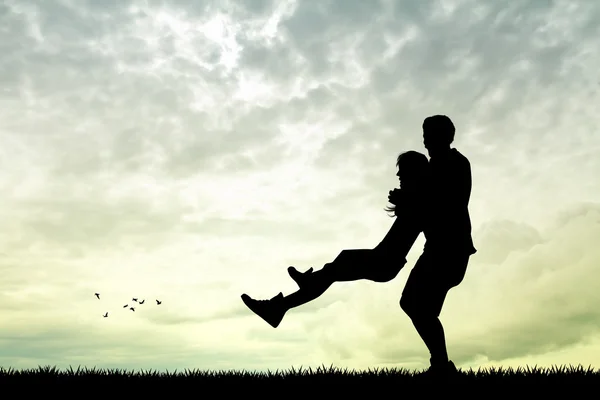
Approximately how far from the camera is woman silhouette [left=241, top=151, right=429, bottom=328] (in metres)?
7.74

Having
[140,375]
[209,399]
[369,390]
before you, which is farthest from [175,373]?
[369,390]

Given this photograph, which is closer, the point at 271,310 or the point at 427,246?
the point at 427,246

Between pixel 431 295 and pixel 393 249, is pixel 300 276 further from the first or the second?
pixel 431 295

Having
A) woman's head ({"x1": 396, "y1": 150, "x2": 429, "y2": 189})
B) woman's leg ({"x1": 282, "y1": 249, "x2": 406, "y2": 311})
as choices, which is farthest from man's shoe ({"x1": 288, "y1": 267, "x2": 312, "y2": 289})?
woman's head ({"x1": 396, "y1": 150, "x2": 429, "y2": 189})

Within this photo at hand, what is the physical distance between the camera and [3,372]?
30.9 ft

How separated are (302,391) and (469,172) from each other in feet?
10.7

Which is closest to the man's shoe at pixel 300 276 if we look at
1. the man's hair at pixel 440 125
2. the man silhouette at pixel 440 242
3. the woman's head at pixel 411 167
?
the man silhouette at pixel 440 242

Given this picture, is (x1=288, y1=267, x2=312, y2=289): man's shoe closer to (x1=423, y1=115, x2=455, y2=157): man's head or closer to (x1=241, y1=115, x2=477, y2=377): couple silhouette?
(x1=241, y1=115, x2=477, y2=377): couple silhouette

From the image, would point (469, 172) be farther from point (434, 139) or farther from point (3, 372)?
point (3, 372)

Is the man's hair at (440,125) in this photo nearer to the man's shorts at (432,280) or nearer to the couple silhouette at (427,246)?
the couple silhouette at (427,246)

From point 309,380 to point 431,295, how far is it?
1.96m

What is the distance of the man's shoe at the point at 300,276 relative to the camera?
26.6 feet

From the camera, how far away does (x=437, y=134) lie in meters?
7.88

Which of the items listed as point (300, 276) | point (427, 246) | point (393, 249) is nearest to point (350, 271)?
point (393, 249)
